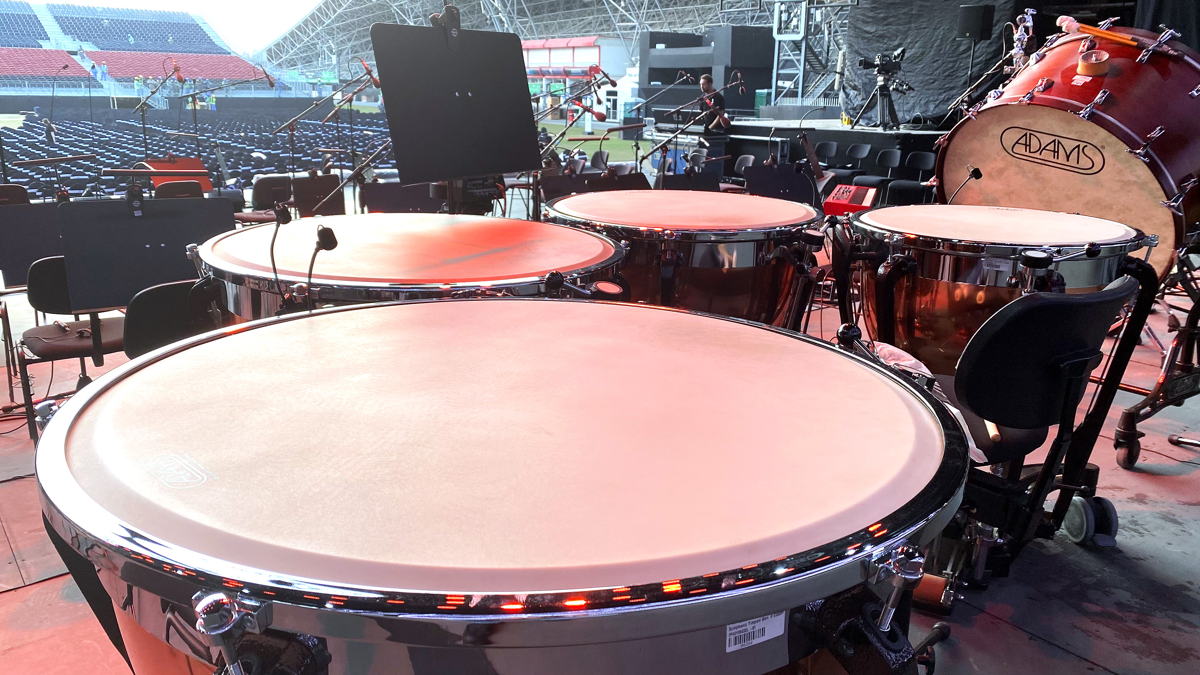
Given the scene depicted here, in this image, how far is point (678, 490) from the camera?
0.70 meters

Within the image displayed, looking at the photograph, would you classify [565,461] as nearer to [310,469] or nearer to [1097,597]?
[310,469]

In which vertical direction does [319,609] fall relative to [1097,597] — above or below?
above

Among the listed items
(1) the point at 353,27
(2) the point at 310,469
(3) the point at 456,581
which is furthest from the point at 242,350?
(1) the point at 353,27

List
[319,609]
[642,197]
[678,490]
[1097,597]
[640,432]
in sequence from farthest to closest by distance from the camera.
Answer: [642,197] → [1097,597] → [640,432] → [678,490] → [319,609]

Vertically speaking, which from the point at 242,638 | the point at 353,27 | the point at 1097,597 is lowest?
the point at 1097,597

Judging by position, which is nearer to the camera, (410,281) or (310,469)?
(310,469)

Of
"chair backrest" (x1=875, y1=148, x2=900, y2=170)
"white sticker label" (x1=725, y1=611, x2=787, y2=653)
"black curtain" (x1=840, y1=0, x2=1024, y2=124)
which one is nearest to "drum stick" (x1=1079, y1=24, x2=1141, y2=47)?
"white sticker label" (x1=725, y1=611, x2=787, y2=653)

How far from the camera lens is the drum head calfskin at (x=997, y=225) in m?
2.02

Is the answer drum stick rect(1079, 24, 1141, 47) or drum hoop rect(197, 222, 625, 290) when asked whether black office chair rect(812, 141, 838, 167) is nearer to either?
drum stick rect(1079, 24, 1141, 47)

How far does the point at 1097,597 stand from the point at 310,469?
6.75 feet

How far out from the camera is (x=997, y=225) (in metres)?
2.24

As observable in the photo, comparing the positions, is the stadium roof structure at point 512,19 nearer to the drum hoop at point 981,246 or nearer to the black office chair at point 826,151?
the black office chair at point 826,151

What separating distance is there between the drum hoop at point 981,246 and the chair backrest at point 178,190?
12.5ft

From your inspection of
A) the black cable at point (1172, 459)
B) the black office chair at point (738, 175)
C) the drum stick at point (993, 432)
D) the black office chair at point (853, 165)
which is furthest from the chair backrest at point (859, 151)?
the drum stick at point (993, 432)
